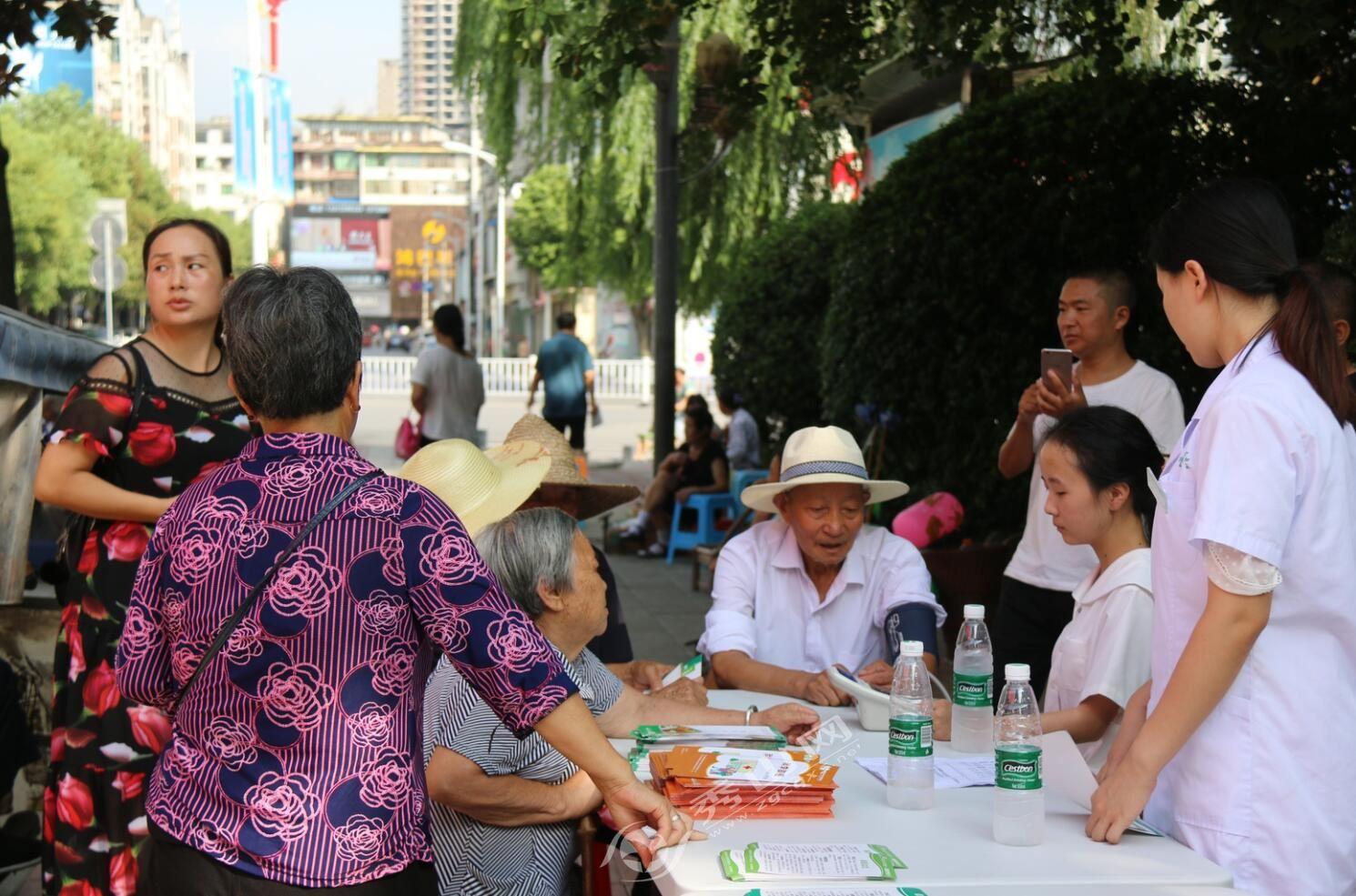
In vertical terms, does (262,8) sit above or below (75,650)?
above

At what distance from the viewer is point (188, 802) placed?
2254 millimetres

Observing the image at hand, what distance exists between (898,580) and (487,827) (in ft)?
5.24

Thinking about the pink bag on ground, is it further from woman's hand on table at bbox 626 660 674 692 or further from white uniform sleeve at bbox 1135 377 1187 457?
woman's hand on table at bbox 626 660 674 692

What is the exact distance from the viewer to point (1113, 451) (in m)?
3.66

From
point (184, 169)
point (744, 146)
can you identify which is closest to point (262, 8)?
point (744, 146)

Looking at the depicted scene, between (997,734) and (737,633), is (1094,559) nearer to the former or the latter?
(737,633)

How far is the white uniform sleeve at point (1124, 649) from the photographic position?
3.50 m

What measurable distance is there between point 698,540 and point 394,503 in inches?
379

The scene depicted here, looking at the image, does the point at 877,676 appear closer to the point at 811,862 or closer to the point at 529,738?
the point at 529,738

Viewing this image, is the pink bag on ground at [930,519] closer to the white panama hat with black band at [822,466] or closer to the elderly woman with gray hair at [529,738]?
the white panama hat with black band at [822,466]

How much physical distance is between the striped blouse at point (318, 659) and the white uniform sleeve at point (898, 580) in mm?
2232

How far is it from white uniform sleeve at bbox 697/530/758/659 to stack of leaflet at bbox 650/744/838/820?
1.32 m

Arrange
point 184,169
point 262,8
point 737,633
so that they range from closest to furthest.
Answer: point 737,633
point 262,8
point 184,169

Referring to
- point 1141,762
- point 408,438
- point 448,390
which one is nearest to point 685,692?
→ point 1141,762
